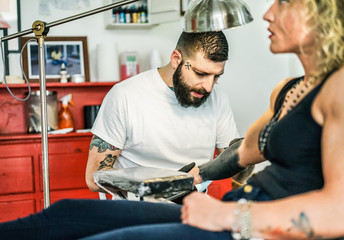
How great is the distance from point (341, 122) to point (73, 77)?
2662 mm

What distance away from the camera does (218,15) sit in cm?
157

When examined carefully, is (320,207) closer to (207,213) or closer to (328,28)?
(207,213)

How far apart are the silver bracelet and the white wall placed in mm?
2738

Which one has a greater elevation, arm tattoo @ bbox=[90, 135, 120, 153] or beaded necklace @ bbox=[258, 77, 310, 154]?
beaded necklace @ bbox=[258, 77, 310, 154]

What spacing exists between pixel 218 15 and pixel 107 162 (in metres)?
0.81

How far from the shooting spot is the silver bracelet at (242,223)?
913 mm

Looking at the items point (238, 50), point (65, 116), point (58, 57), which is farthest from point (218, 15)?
point (238, 50)

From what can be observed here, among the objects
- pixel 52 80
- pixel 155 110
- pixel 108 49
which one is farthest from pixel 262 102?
pixel 155 110

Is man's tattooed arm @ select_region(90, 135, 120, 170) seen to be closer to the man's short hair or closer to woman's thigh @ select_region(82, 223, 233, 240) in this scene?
the man's short hair

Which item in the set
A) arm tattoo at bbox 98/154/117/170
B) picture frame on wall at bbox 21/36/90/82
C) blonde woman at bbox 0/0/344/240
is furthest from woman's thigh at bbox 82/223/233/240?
picture frame on wall at bbox 21/36/90/82

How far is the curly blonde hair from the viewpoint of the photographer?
1.00m

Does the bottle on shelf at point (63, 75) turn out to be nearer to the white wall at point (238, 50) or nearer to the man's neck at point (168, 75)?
the white wall at point (238, 50)

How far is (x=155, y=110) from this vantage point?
214 centimetres

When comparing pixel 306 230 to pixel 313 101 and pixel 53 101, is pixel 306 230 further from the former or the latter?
pixel 53 101
